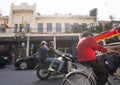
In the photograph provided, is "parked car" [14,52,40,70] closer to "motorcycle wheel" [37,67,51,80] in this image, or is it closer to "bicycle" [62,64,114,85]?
"motorcycle wheel" [37,67,51,80]

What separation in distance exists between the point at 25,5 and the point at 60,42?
7.35 metres

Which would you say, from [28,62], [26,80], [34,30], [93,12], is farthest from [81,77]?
[93,12]

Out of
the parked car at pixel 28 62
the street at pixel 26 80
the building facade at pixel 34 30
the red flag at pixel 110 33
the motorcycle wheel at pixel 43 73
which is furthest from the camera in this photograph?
the building facade at pixel 34 30

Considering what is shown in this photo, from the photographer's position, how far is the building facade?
3028cm

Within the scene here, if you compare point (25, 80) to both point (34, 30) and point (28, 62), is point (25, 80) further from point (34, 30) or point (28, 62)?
point (34, 30)

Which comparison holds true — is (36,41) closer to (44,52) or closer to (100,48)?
(44,52)

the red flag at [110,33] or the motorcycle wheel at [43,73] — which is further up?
the red flag at [110,33]

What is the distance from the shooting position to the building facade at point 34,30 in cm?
3028

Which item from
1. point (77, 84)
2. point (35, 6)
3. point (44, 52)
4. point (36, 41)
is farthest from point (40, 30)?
point (77, 84)

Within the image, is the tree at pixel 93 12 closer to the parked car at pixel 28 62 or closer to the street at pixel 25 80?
the parked car at pixel 28 62

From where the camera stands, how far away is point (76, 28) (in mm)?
30422

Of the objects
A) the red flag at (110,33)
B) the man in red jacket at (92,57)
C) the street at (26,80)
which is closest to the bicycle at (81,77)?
the man in red jacket at (92,57)

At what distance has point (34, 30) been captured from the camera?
32531 mm

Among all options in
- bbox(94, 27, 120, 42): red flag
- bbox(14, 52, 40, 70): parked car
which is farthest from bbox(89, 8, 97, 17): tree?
bbox(94, 27, 120, 42): red flag
